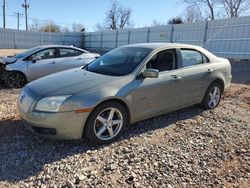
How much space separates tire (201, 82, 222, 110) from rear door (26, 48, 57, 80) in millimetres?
5043

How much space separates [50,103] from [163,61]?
221 centimetres

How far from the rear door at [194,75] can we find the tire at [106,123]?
59.0 inches

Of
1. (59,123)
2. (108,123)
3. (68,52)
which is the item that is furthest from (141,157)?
(68,52)

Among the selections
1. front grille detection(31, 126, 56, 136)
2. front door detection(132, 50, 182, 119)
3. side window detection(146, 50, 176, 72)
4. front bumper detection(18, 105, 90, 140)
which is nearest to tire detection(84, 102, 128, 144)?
front bumper detection(18, 105, 90, 140)

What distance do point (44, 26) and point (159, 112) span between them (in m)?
55.9

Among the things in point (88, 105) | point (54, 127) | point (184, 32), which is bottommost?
point (54, 127)

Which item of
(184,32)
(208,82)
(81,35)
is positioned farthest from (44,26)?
(208,82)

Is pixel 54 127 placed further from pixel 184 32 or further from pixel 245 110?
pixel 184 32

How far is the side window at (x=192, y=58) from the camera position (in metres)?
5.27

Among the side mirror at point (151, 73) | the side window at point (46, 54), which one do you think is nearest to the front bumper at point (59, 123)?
the side mirror at point (151, 73)

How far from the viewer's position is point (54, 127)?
3768 millimetres

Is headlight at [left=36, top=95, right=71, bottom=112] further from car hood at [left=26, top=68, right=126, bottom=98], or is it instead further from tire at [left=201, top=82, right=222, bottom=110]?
tire at [left=201, top=82, right=222, bottom=110]

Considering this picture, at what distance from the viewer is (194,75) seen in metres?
5.30

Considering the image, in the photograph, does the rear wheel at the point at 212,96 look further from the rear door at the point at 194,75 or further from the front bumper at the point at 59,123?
→ the front bumper at the point at 59,123
